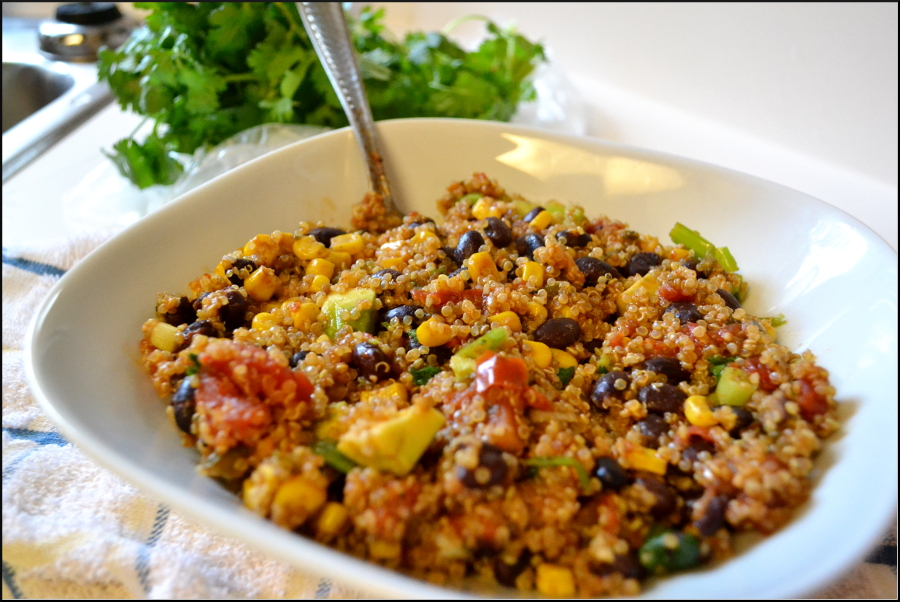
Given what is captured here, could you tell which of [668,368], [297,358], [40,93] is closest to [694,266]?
[668,368]

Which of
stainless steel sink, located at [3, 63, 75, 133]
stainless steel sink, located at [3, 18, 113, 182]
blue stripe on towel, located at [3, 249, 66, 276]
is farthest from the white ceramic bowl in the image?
stainless steel sink, located at [3, 63, 75, 133]

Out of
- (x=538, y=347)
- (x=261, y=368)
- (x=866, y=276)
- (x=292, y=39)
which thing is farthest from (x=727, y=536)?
(x=292, y=39)

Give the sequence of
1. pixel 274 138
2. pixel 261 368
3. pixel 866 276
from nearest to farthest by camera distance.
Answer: pixel 261 368, pixel 866 276, pixel 274 138

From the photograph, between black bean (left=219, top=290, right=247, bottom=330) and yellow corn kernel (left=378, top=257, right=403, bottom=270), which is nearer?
black bean (left=219, top=290, right=247, bottom=330)

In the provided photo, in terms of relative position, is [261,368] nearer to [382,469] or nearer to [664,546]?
[382,469]

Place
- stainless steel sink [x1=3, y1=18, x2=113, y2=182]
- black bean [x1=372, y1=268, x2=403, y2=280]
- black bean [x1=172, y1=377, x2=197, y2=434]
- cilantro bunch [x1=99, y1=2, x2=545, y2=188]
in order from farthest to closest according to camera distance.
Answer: stainless steel sink [x1=3, y1=18, x2=113, y2=182] < cilantro bunch [x1=99, y1=2, x2=545, y2=188] < black bean [x1=372, y1=268, x2=403, y2=280] < black bean [x1=172, y1=377, x2=197, y2=434]

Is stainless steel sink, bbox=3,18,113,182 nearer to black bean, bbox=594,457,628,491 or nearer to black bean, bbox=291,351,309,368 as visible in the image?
black bean, bbox=291,351,309,368
